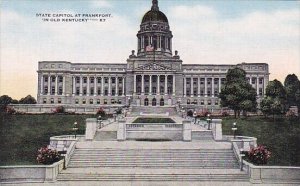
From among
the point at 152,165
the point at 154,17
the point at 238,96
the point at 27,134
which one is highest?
the point at 154,17

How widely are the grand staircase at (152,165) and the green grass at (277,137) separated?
2.99 metres

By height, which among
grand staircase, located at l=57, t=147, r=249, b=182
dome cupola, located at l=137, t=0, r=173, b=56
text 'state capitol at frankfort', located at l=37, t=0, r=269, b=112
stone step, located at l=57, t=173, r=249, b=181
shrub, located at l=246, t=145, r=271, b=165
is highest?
dome cupola, located at l=137, t=0, r=173, b=56

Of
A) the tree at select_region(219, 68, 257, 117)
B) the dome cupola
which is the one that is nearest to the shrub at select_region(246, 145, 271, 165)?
the tree at select_region(219, 68, 257, 117)

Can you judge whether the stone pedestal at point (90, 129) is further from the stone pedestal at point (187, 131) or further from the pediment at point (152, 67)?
the pediment at point (152, 67)

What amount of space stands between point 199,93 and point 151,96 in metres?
11.5

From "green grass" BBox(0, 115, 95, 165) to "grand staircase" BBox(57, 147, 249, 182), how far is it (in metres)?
3.18

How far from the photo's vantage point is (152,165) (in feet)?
66.8

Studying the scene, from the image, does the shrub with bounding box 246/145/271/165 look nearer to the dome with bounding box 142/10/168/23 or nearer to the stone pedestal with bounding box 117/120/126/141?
the stone pedestal with bounding box 117/120/126/141

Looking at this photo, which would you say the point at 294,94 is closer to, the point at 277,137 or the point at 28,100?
the point at 277,137

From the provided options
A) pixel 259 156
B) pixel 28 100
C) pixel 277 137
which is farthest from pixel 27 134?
pixel 28 100

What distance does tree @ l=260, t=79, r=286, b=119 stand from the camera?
41562 millimetres

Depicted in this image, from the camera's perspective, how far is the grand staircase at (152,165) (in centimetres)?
1842

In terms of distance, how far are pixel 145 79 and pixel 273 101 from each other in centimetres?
3932

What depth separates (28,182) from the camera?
17906 millimetres
